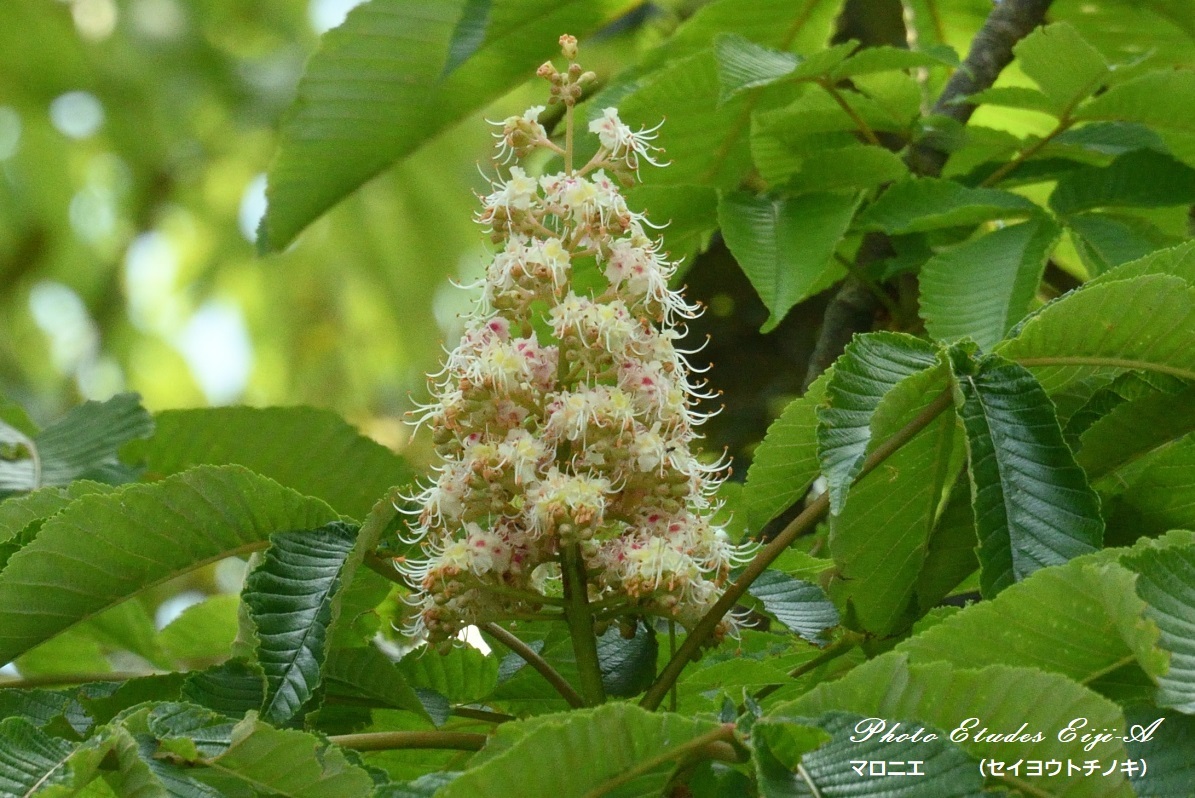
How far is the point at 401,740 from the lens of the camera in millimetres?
1085

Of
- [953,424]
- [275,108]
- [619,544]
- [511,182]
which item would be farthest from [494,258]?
[275,108]

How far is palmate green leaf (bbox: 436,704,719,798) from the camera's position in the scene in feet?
2.66

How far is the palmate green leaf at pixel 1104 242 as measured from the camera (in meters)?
1.70

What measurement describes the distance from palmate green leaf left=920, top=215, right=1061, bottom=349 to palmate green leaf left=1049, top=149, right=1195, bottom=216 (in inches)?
4.6

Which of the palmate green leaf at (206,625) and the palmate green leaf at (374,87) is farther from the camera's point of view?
the palmate green leaf at (374,87)

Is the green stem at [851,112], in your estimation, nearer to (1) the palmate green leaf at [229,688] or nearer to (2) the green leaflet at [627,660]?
(2) the green leaflet at [627,660]

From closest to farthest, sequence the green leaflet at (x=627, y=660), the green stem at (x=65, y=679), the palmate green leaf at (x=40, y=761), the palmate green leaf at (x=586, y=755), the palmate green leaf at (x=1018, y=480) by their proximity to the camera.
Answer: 1. the palmate green leaf at (x=586, y=755)
2. the palmate green leaf at (x=40, y=761)
3. the palmate green leaf at (x=1018, y=480)
4. the green leaflet at (x=627, y=660)
5. the green stem at (x=65, y=679)

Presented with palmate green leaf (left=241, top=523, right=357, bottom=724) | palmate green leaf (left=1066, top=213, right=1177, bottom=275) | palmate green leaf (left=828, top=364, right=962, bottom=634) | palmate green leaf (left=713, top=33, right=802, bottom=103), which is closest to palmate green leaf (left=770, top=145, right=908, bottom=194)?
palmate green leaf (left=713, top=33, right=802, bottom=103)

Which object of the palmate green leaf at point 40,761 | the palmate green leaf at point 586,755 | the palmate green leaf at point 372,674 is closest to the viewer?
the palmate green leaf at point 586,755

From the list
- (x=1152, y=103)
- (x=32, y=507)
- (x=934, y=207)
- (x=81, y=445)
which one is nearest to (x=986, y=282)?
(x=934, y=207)

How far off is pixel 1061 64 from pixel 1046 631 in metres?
1.03

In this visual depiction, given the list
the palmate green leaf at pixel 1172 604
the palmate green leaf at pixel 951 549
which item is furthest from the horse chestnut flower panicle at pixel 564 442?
the palmate green leaf at pixel 1172 604

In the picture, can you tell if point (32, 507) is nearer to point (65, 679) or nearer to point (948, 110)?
point (65, 679)

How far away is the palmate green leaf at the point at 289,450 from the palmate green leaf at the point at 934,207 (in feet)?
2.33
